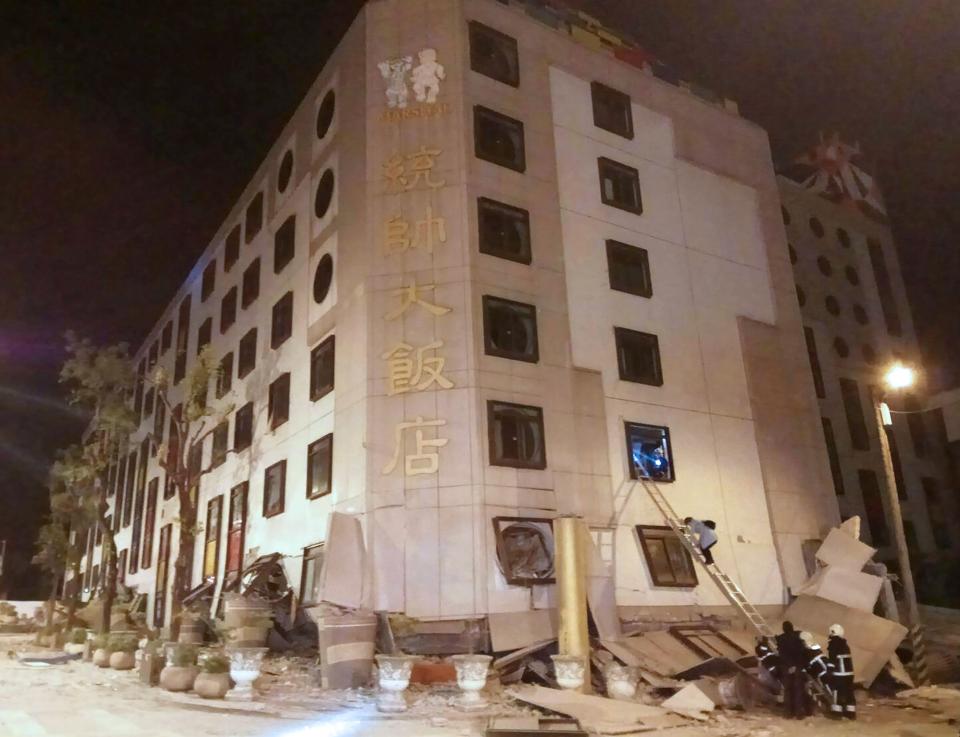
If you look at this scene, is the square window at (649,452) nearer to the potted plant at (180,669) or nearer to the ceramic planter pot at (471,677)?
the ceramic planter pot at (471,677)

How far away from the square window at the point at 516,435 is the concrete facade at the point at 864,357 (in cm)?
A: 1759

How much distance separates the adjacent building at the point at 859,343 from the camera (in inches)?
1198

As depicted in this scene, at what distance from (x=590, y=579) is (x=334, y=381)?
8361 mm

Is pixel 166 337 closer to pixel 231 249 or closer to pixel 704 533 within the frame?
pixel 231 249

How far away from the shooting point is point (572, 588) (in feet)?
48.4

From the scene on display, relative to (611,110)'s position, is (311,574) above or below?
below

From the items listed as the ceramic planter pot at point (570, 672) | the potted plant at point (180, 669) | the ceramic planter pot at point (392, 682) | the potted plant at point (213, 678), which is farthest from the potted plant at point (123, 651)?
the ceramic planter pot at point (570, 672)

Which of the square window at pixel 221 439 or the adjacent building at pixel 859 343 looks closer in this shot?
the square window at pixel 221 439

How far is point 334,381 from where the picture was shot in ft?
63.7

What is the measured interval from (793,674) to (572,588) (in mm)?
4220

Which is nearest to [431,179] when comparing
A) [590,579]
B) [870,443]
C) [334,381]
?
[334,381]

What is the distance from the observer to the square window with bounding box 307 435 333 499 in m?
18.8

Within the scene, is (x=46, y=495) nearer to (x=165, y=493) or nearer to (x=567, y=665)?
(x=165, y=493)

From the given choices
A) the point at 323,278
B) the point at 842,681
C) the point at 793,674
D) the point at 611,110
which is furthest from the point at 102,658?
the point at 611,110
